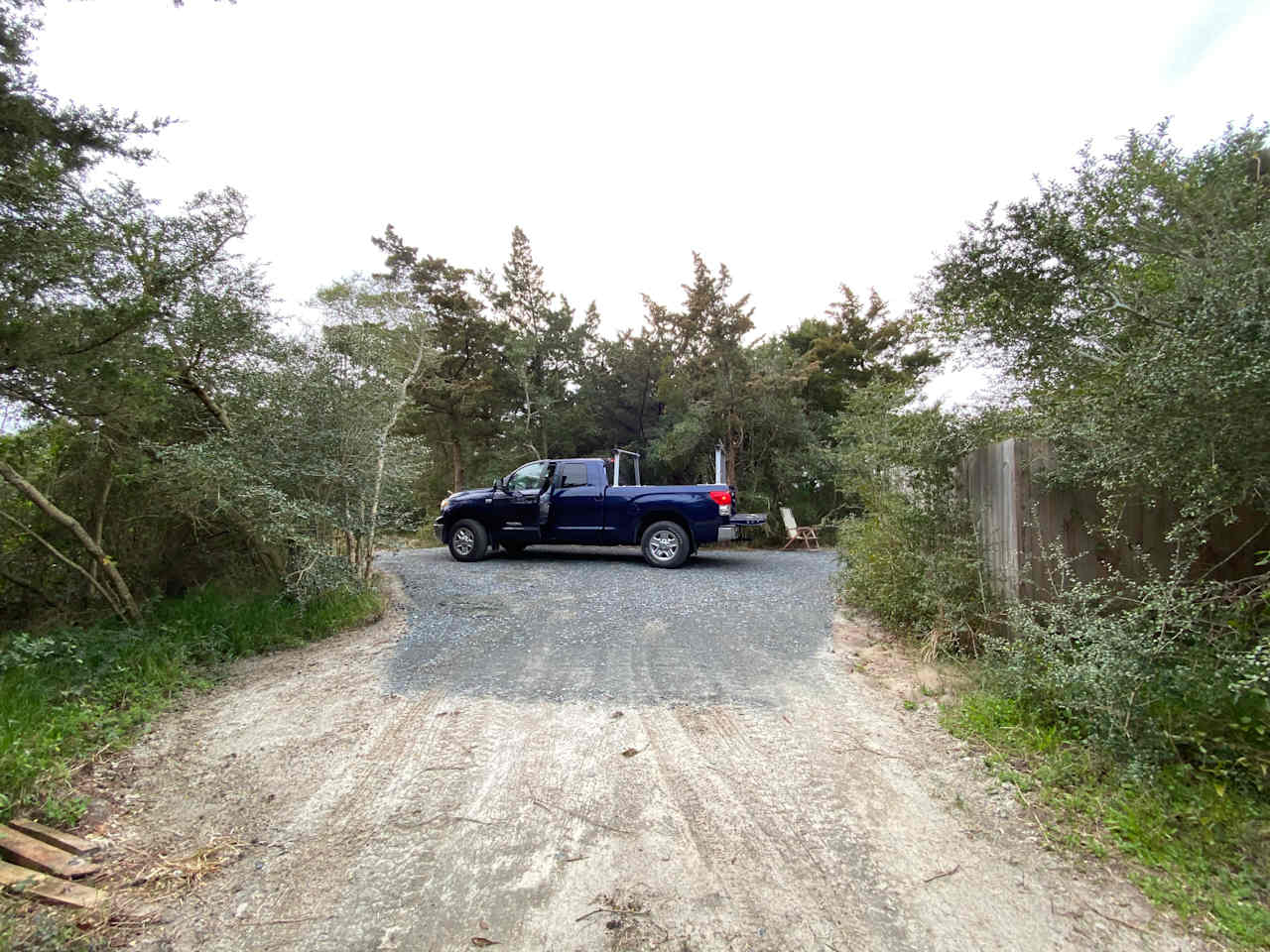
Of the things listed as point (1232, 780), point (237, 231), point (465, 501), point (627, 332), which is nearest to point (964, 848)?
point (1232, 780)

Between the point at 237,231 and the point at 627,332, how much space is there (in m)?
19.1

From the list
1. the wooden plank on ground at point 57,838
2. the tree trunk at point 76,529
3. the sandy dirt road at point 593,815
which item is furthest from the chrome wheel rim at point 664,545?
the wooden plank on ground at point 57,838

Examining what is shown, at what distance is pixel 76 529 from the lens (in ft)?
14.8

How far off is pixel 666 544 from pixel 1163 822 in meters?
6.61

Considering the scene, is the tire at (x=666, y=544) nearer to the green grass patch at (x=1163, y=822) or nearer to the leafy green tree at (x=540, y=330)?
the green grass patch at (x=1163, y=822)

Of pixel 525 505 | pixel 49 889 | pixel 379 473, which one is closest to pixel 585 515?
pixel 525 505

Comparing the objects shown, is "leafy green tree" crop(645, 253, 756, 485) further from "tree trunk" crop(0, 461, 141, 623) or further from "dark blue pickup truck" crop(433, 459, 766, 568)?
"tree trunk" crop(0, 461, 141, 623)

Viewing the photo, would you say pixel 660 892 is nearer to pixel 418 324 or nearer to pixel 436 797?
pixel 436 797

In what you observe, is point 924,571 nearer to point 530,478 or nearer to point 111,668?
point 111,668

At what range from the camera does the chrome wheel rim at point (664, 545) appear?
28.2 feet

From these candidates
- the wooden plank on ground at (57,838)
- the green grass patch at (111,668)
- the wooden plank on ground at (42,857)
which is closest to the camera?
the wooden plank on ground at (42,857)

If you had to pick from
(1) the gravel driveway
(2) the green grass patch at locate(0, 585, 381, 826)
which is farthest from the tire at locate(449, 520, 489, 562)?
(2) the green grass patch at locate(0, 585, 381, 826)

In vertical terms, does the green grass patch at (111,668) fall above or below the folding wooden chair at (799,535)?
below

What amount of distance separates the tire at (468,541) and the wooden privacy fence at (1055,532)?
7.24 metres
